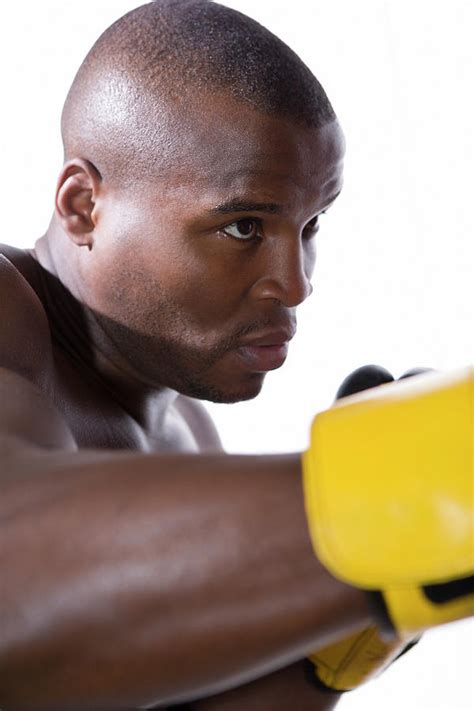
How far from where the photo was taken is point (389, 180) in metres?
2.62

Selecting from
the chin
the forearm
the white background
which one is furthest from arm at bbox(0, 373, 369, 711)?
the white background

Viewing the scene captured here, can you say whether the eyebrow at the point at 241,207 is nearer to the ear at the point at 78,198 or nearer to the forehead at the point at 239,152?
the forehead at the point at 239,152

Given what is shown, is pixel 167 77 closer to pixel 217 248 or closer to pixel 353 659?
pixel 217 248

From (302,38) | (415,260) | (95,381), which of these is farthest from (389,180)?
(95,381)

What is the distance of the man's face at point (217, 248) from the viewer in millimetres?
1254

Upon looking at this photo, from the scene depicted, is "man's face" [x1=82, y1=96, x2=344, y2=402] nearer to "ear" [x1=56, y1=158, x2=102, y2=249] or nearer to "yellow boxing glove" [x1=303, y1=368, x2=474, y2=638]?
"ear" [x1=56, y1=158, x2=102, y2=249]

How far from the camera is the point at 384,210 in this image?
2617 mm

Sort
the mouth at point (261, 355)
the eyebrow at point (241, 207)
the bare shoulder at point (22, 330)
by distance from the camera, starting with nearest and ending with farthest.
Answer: the bare shoulder at point (22, 330), the eyebrow at point (241, 207), the mouth at point (261, 355)

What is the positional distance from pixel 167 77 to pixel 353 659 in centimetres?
73

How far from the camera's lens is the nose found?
1.29 m

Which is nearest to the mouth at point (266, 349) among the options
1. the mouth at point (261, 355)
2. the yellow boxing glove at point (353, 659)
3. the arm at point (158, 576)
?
the mouth at point (261, 355)

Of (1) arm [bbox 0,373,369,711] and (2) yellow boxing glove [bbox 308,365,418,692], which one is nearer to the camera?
(1) arm [bbox 0,373,369,711]

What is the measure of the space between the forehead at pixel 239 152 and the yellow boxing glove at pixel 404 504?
0.56 meters

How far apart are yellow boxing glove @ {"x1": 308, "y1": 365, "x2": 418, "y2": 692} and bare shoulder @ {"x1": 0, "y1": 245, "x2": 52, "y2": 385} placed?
36 centimetres
